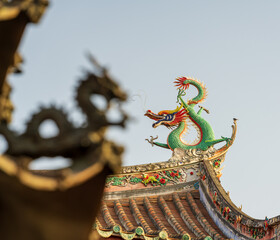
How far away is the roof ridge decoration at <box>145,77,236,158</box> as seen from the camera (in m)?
12.9

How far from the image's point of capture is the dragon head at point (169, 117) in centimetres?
1355

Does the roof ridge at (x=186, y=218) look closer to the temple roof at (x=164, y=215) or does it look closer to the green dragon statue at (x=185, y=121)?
the temple roof at (x=164, y=215)

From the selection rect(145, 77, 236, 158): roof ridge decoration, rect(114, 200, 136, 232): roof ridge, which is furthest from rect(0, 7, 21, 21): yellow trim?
rect(145, 77, 236, 158): roof ridge decoration

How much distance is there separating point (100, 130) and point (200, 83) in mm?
11805

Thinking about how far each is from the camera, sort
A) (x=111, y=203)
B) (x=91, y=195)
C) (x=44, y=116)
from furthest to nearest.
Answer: (x=111, y=203) → (x=44, y=116) → (x=91, y=195)

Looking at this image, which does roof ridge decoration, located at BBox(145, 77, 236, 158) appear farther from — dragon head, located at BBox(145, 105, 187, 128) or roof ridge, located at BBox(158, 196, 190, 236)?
roof ridge, located at BBox(158, 196, 190, 236)

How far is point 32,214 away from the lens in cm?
234

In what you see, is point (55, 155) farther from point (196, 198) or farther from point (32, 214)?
point (196, 198)

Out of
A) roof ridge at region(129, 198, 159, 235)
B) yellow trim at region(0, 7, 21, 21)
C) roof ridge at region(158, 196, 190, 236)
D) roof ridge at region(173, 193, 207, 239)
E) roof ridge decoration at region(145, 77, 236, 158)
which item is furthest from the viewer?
roof ridge decoration at region(145, 77, 236, 158)

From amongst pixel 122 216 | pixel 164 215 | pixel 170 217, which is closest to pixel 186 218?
pixel 170 217

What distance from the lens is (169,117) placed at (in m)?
13.6

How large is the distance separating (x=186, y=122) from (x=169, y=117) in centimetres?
39

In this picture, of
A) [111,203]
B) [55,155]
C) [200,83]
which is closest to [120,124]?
[55,155]

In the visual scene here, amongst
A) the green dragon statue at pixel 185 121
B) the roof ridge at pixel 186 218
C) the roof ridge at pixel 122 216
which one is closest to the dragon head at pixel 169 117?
the green dragon statue at pixel 185 121
